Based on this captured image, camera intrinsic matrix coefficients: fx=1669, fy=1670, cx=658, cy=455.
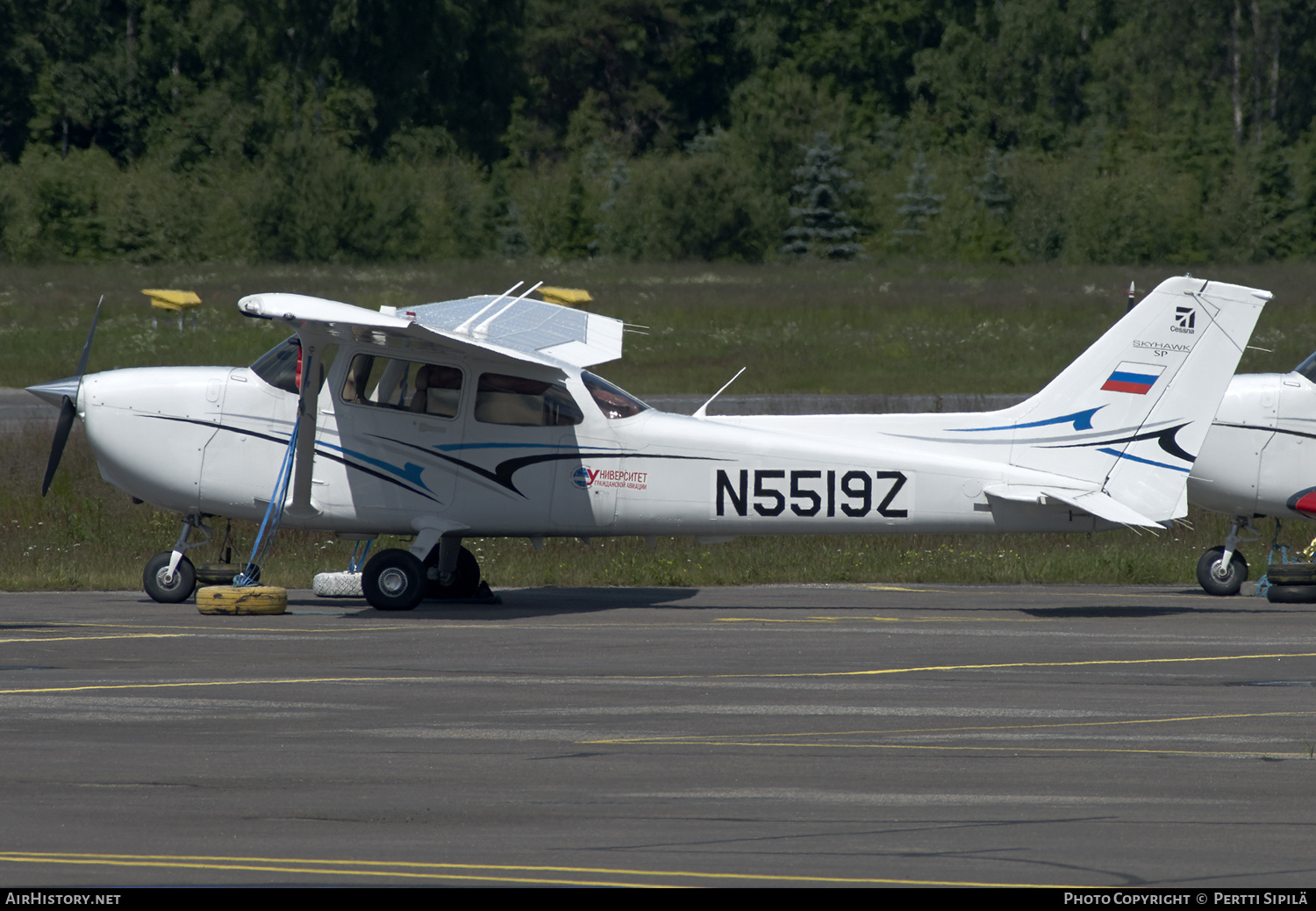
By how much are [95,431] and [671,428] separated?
488 centimetres

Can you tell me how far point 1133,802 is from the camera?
22.7ft

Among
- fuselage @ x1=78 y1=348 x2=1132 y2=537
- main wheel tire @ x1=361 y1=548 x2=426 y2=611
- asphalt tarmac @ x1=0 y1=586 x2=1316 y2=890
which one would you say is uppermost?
fuselage @ x1=78 y1=348 x2=1132 y2=537

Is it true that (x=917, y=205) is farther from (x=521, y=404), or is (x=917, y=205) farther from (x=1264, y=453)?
(x=521, y=404)

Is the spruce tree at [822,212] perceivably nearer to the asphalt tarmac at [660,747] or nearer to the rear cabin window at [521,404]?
the rear cabin window at [521,404]

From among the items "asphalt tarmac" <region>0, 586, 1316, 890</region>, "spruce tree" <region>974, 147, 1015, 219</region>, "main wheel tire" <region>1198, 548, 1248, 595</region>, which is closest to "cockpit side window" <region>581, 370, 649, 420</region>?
"asphalt tarmac" <region>0, 586, 1316, 890</region>

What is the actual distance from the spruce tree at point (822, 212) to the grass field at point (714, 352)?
4867mm

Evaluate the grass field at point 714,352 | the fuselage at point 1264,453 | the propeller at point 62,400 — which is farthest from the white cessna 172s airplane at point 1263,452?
the propeller at point 62,400

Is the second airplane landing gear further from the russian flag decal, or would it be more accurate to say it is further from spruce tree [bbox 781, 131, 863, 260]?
spruce tree [bbox 781, 131, 863, 260]

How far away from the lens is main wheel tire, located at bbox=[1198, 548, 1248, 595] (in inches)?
594

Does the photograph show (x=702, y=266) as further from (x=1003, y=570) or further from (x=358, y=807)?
(x=358, y=807)

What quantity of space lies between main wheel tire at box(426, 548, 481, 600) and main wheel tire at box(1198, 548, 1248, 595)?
660 cm

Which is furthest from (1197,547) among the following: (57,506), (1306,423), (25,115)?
(25,115)

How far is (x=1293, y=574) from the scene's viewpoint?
14328 mm

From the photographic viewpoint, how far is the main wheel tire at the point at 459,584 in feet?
48.6
